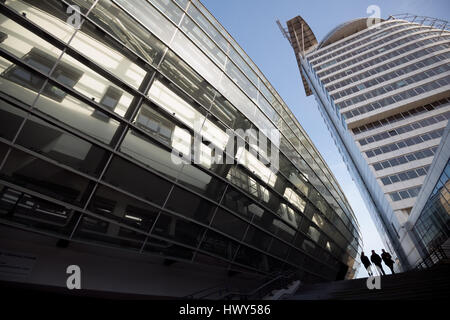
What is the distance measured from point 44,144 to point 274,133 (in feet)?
40.1

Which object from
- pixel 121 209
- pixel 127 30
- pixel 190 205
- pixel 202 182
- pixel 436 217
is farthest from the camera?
pixel 436 217

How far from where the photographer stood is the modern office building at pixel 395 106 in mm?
32219

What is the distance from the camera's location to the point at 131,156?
790cm

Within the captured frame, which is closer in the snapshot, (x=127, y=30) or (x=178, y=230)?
(x=127, y=30)

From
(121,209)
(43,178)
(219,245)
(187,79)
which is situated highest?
(187,79)

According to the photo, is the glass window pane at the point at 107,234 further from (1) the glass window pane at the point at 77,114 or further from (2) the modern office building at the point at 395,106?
(2) the modern office building at the point at 395,106

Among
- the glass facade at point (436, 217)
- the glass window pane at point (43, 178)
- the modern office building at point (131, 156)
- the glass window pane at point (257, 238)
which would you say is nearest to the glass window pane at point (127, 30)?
the modern office building at point (131, 156)

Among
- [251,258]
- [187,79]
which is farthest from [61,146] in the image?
[251,258]

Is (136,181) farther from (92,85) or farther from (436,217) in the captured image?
(436,217)

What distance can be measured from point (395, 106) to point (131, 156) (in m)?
47.1

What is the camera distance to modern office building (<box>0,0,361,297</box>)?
20.5ft

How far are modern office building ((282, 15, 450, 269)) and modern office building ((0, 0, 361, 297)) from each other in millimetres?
25690

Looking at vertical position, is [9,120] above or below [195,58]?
below

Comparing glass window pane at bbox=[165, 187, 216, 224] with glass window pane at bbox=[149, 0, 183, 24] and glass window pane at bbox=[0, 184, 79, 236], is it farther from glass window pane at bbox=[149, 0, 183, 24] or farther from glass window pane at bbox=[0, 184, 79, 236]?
glass window pane at bbox=[149, 0, 183, 24]
